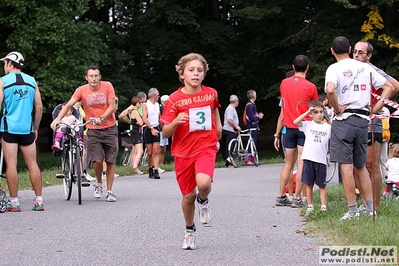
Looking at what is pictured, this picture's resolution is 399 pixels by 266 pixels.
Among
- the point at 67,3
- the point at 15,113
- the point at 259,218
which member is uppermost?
the point at 67,3

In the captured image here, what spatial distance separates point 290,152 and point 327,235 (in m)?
3.40

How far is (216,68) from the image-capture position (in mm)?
37469

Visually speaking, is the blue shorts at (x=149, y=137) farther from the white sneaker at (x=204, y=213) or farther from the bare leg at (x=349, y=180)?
the white sneaker at (x=204, y=213)

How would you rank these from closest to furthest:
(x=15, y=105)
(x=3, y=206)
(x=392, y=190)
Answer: (x=3, y=206)
(x=15, y=105)
(x=392, y=190)

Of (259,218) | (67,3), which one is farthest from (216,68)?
(259,218)

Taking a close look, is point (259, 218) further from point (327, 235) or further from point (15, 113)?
point (15, 113)

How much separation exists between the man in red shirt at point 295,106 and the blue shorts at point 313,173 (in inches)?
33.9

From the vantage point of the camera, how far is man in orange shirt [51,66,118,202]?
12.8 metres

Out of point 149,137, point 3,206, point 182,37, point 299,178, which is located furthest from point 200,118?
point 182,37

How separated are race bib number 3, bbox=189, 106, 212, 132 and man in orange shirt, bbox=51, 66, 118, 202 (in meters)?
4.74

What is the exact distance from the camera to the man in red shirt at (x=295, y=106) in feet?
38.8

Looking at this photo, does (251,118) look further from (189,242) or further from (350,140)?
(189,242)

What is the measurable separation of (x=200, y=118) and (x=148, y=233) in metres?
1.71

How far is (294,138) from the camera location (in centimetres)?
1198
